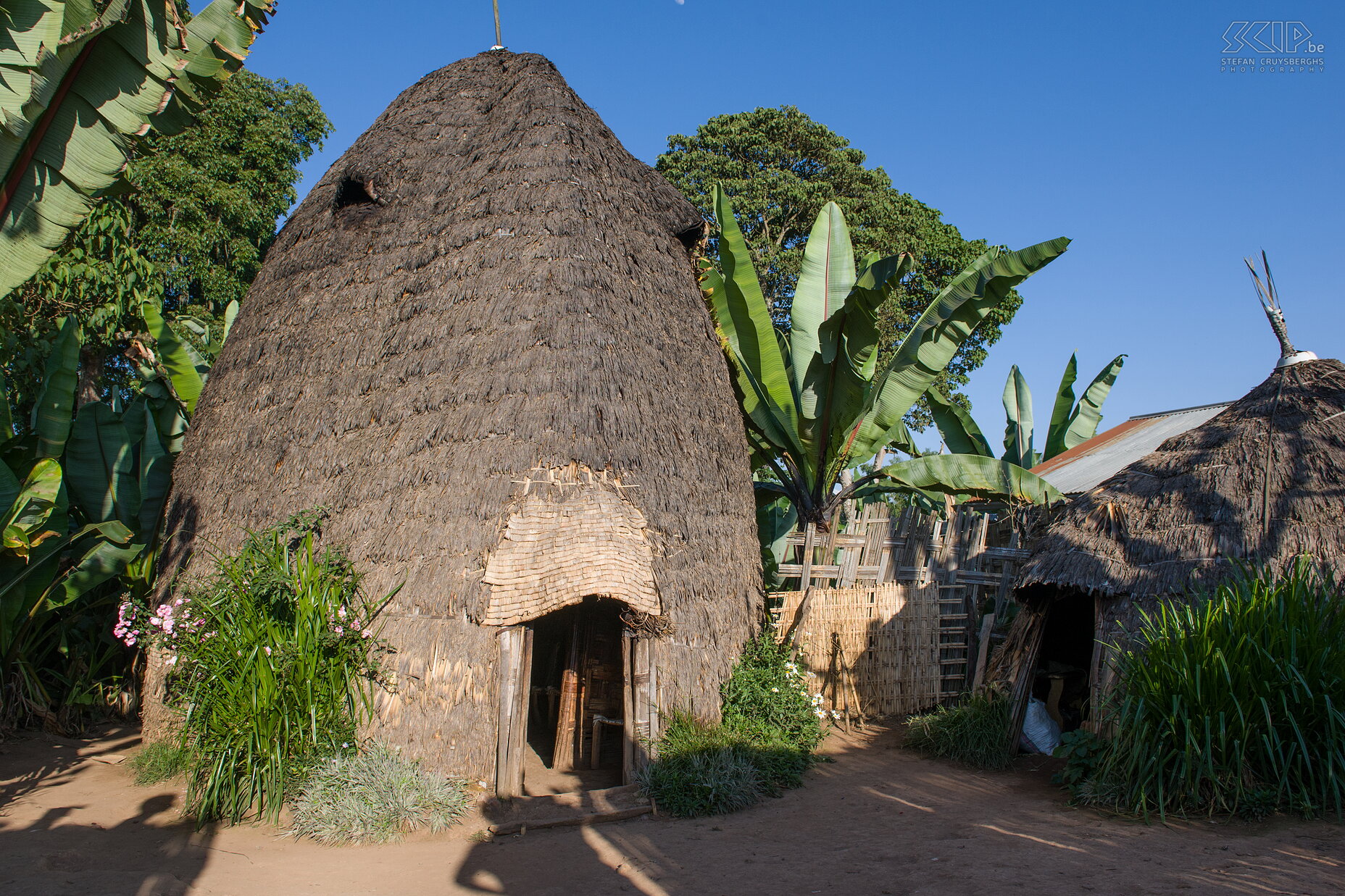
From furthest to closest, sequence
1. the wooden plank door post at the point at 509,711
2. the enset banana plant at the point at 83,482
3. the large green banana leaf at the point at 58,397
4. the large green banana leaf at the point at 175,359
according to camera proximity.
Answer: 1. the large green banana leaf at the point at 175,359
2. the large green banana leaf at the point at 58,397
3. the enset banana plant at the point at 83,482
4. the wooden plank door post at the point at 509,711

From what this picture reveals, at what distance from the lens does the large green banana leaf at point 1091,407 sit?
461 inches

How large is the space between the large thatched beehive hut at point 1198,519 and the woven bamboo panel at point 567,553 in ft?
10.9

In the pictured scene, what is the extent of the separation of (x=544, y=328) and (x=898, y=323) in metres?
12.7

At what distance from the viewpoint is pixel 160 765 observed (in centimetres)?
631

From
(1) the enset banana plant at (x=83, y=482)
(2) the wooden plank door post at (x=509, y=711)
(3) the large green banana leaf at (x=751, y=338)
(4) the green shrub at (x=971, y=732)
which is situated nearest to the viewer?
(2) the wooden plank door post at (x=509, y=711)

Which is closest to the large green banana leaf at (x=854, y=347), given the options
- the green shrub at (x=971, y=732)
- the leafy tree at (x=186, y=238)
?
the green shrub at (x=971, y=732)

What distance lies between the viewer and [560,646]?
8484 millimetres

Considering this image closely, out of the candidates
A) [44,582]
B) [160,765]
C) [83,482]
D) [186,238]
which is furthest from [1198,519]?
[186,238]

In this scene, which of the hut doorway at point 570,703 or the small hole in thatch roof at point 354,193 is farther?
the small hole in thatch roof at point 354,193

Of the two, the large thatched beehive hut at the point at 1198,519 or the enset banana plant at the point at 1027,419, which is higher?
the enset banana plant at the point at 1027,419

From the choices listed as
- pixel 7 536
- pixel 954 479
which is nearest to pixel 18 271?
pixel 7 536

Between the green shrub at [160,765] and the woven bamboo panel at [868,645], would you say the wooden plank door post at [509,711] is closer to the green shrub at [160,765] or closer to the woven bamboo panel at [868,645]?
the green shrub at [160,765]

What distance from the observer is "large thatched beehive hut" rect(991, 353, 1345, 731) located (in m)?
6.53

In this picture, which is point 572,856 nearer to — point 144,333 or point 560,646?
point 560,646
